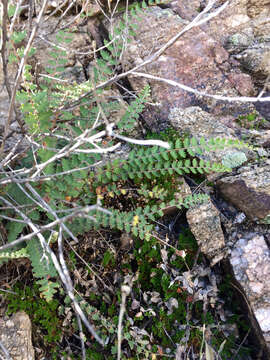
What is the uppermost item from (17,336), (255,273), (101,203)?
(101,203)

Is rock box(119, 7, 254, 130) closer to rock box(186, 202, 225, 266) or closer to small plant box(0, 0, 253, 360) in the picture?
small plant box(0, 0, 253, 360)

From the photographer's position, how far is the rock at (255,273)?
2547mm

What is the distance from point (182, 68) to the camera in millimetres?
3592

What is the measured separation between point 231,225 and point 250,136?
88 centimetres

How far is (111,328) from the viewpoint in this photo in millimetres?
2609

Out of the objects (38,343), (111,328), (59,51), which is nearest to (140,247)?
(111,328)

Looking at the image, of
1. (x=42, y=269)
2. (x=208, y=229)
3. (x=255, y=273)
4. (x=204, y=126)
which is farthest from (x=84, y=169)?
(x=255, y=273)

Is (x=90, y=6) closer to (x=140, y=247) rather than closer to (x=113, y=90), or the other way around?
(x=113, y=90)

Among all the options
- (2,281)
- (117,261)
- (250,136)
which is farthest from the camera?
(250,136)

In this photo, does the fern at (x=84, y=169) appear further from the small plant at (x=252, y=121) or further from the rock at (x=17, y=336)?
the small plant at (x=252, y=121)

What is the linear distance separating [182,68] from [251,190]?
5.08 ft

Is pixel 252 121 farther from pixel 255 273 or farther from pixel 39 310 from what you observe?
pixel 39 310

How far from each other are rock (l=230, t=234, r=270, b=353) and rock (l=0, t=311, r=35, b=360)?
1.69 metres

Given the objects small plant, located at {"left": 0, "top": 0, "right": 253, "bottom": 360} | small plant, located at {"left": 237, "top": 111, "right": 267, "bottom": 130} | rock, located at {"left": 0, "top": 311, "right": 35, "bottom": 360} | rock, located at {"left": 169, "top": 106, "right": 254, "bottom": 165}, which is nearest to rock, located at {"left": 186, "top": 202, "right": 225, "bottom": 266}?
small plant, located at {"left": 0, "top": 0, "right": 253, "bottom": 360}
